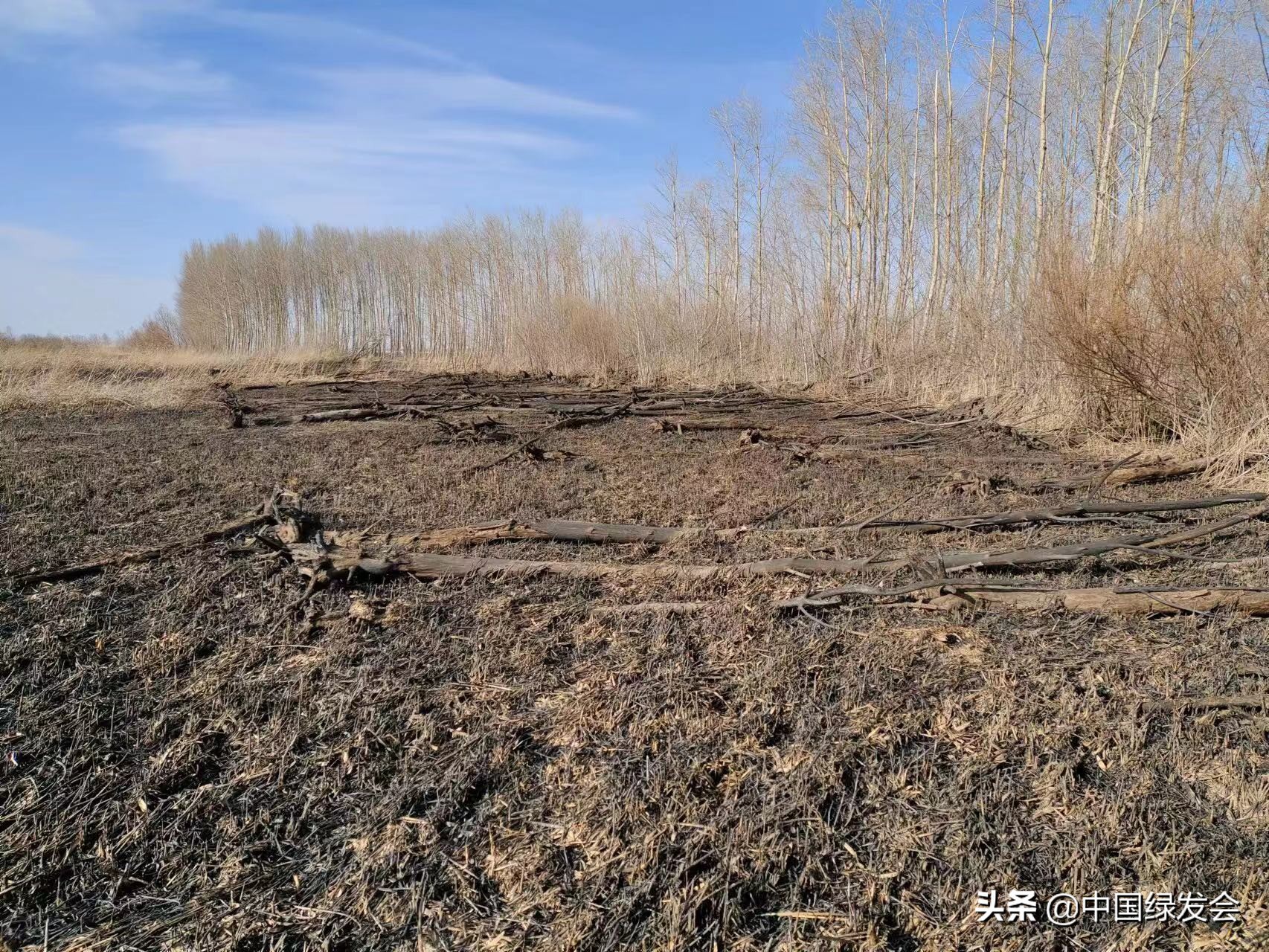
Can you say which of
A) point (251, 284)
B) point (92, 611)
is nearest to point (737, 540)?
point (92, 611)

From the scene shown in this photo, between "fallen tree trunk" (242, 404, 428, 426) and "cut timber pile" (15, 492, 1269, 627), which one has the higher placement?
"fallen tree trunk" (242, 404, 428, 426)

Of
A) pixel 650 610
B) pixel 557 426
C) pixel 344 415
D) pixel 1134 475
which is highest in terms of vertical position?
pixel 344 415

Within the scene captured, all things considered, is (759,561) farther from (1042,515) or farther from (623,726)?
(1042,515)

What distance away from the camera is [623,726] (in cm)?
224

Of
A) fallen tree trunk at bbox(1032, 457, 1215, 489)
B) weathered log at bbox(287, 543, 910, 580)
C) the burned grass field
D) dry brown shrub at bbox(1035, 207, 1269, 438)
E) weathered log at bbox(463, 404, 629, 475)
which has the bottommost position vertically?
the burned grass field

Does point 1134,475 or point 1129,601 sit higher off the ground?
point 1134,475

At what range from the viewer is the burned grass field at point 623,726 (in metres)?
1.65

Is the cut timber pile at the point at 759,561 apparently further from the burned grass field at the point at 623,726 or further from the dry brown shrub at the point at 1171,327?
the dry brown shrub at the point at 1171,327

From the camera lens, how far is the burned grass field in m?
1.65

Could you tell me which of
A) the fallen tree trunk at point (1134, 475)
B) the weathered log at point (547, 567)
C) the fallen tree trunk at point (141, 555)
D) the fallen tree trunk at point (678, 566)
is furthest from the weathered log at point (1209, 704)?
the fallen tree trunk at point (141, 555)

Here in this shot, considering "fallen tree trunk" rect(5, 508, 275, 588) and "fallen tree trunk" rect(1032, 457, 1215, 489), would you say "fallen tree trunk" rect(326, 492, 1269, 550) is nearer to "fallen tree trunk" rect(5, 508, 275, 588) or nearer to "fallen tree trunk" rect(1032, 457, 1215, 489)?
"fallen tree trunk" rect(5, 508, 275, 588)

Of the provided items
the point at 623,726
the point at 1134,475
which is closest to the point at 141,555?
the point at 623,726

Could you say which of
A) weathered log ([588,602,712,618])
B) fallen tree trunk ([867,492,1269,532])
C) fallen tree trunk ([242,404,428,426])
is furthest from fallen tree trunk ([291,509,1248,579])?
fallen tree trunk ([242,404,428,426])

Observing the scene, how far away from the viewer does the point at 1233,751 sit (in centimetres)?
207
